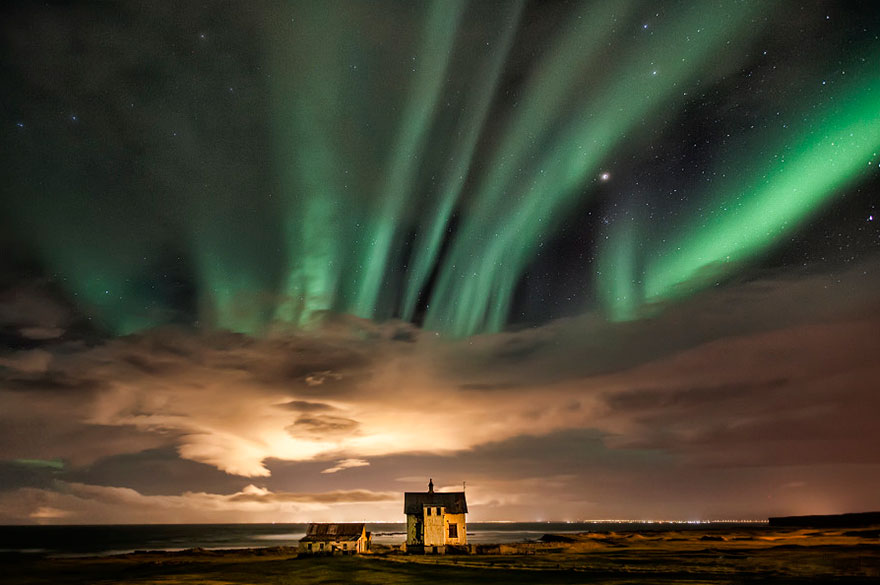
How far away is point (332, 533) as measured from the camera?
256ft

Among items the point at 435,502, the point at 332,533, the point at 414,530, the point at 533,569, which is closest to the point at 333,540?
the point at 332,533

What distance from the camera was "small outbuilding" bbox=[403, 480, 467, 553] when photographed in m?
78.3

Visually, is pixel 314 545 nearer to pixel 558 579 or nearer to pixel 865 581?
pixel 558 579

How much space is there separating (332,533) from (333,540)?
3.67 ft

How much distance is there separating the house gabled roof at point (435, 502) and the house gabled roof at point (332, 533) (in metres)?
7.21

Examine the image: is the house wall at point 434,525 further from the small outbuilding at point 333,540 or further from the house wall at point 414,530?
the small outbuilding at point 333,540

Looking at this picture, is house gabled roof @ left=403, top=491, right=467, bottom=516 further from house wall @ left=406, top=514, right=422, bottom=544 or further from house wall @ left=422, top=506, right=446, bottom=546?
house wall @ left=422, top=506, right=446, bottom=546

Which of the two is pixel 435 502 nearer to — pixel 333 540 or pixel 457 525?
pixel 457 525

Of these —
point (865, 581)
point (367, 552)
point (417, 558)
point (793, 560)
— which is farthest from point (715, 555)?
point (367, 552)

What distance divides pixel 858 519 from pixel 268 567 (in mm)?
145540

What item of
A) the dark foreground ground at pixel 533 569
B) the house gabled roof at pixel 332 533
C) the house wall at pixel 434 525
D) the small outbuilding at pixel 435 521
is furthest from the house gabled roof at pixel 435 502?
the dark foreground ground at pixel 533 569

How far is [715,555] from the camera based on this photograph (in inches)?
2451

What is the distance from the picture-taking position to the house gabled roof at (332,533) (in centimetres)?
7706

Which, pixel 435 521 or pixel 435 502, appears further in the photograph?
pixel 435 502
